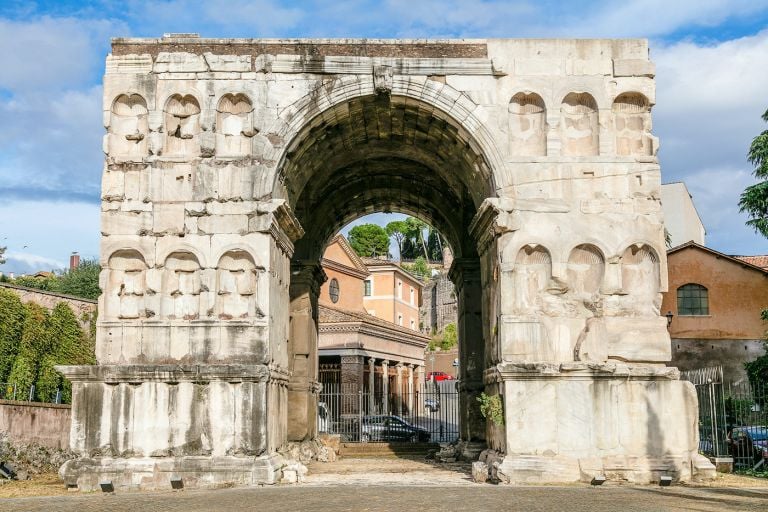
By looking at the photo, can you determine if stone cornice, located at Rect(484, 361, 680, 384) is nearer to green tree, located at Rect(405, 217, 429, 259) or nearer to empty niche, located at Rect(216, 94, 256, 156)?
empty niche, located at Rect(216, 94, 256, 156)

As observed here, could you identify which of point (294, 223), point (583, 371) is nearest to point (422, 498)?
point (583, 371)

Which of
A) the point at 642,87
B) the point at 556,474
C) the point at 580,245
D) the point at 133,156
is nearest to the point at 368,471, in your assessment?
the point at 556,474

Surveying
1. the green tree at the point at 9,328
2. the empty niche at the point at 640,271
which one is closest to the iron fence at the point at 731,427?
the empty niche at the point at 640,271

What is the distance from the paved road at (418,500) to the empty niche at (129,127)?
18.9 feet

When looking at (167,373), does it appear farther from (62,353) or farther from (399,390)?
(399,390)

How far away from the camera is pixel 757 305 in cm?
2834

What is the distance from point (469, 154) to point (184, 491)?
759 centimetres

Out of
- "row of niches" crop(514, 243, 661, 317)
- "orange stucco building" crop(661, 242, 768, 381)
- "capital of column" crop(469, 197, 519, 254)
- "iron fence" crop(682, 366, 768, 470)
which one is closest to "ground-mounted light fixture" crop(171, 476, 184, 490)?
"row of niches" crop(514, 243, 661, 317)

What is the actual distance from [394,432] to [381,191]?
27.8 feet

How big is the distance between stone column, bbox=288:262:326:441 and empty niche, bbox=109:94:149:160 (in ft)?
20.4

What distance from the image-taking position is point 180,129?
1448 cm

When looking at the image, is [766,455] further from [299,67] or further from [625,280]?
[299,67]

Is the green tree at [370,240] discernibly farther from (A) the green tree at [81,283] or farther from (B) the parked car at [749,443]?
(B) the parked car at [749,443]

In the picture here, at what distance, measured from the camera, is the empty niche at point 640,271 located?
14.1m
